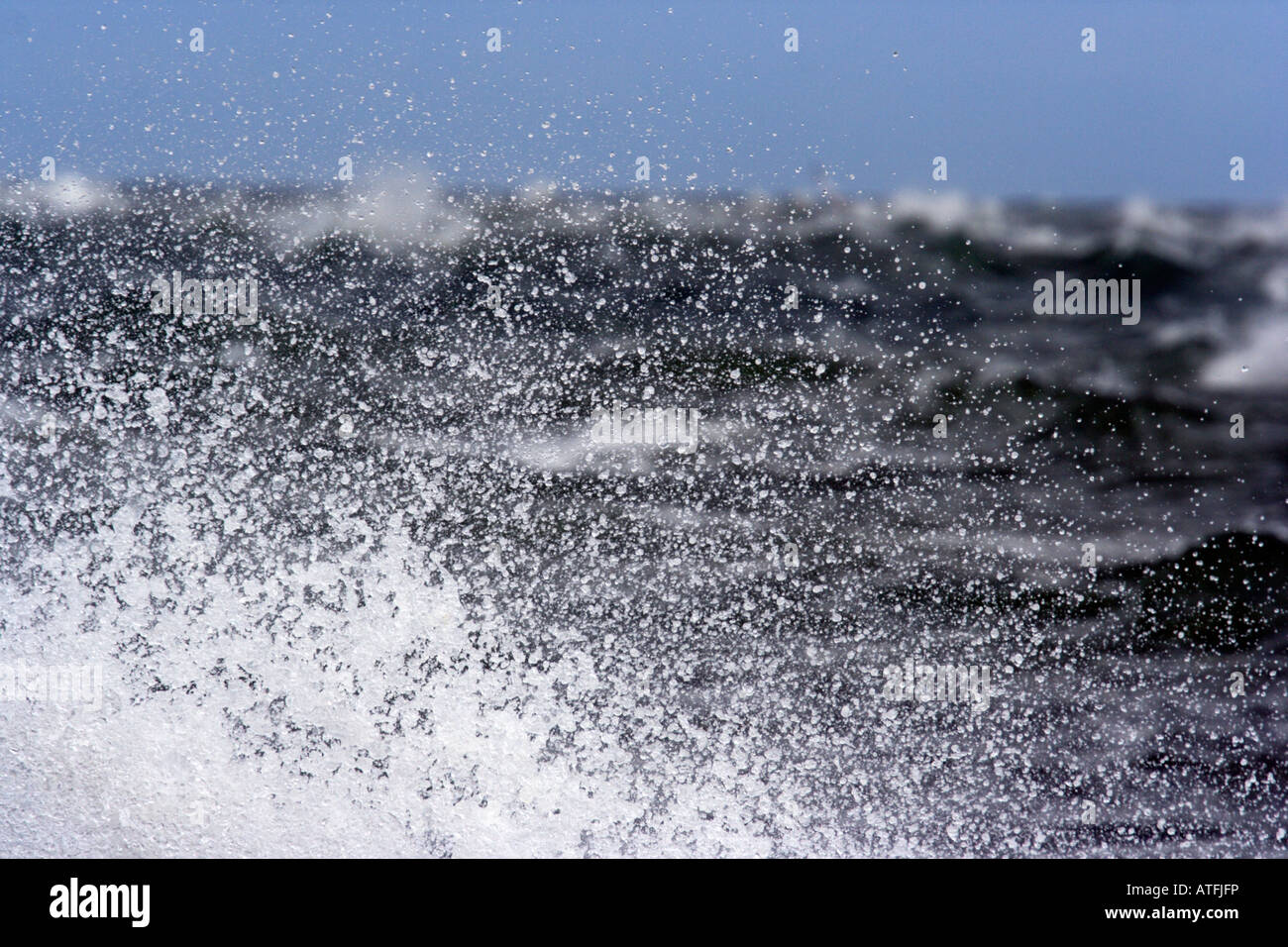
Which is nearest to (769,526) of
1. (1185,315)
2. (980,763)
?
(980,763)

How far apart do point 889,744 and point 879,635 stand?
284 mm

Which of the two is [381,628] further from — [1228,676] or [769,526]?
[1228,676]

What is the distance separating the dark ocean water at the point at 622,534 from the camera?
198 centimetres

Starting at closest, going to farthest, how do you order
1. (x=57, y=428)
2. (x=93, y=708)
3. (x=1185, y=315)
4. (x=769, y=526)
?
(x=93, y=708) → (x=57, y=428) → (x=769, y=526) → (x=1185, y=315)

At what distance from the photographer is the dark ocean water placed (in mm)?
1982

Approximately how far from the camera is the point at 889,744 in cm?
209

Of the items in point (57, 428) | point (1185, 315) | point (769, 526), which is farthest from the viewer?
point (1185, 315)

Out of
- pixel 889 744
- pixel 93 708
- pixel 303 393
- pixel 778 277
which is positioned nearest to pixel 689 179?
pixel 778 277

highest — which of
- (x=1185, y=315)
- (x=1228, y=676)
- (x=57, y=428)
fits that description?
(x=1185, y=315)

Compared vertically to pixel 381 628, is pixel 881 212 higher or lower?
higher

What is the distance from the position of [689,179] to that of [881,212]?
1.95 ft

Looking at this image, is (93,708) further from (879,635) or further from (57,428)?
(879,635)

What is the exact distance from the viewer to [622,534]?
227 cm

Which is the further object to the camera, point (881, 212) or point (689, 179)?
point (881, 212)
